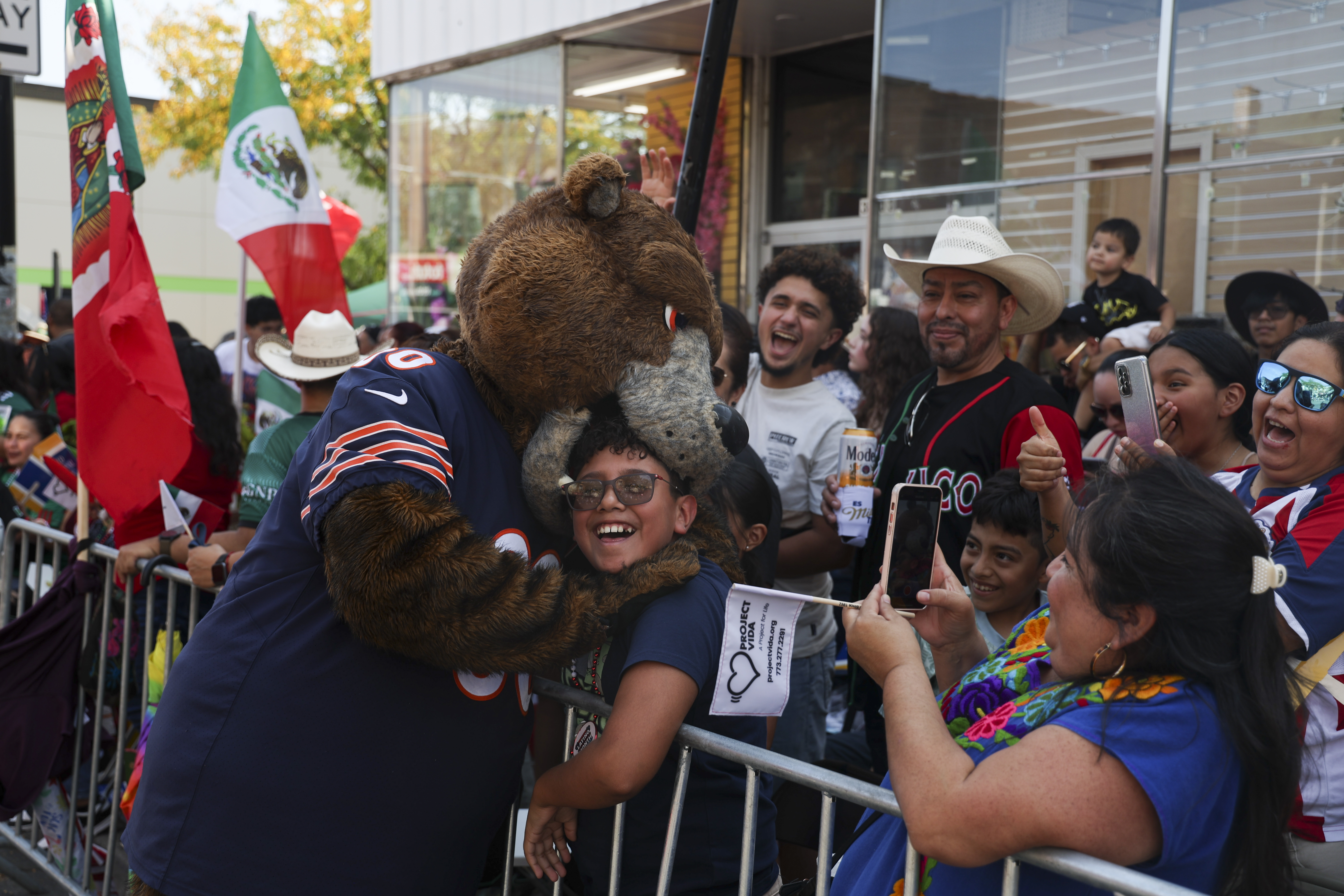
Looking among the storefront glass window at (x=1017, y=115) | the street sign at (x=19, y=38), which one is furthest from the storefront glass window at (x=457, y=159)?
the street sign at (x=19, y=38)

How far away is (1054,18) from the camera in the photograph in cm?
772

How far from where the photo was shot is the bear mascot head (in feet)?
6.83

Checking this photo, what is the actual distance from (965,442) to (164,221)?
2950 cm

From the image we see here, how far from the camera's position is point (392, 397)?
1989 millimetres

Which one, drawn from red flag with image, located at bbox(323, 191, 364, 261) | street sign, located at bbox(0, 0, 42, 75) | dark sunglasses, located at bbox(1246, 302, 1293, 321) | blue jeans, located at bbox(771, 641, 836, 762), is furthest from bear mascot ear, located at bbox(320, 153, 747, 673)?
red flag with image, located at bbox(323, 191, 364, 261)

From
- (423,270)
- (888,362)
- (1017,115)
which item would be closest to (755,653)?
(888,362)

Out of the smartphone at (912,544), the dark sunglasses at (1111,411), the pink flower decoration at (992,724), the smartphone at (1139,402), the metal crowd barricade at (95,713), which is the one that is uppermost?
the smartphone at (1139,402)

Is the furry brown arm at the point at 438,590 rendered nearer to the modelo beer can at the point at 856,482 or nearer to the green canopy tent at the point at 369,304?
the modelo beer can at the point at 856,482

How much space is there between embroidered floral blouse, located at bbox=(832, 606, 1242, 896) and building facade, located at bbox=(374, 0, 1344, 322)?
4.38 metres

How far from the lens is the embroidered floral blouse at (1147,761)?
1.54 meters

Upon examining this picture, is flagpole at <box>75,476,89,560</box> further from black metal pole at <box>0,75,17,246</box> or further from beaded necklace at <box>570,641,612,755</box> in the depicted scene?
black metal pole at <box>0,75,17,246</box>

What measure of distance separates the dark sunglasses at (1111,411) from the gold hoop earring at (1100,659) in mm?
2559

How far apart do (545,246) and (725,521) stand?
848 millimetres

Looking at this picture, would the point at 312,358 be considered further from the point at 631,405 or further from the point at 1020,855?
the point at 1020,855
